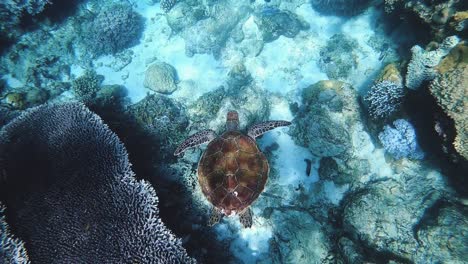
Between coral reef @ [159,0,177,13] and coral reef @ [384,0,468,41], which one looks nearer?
coral reef @ [384,0,468,41]

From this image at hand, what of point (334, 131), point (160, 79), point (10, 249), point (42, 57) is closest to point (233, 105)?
point (334, 131)

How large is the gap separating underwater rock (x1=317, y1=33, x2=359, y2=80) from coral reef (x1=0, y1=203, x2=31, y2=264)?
6.95 m

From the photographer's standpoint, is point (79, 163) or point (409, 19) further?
point (409, 19)

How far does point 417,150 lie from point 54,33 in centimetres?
999

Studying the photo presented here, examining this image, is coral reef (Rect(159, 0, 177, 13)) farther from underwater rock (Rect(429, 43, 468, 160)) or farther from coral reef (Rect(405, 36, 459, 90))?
underwater rock (Rect(429, 43, 468, 160))

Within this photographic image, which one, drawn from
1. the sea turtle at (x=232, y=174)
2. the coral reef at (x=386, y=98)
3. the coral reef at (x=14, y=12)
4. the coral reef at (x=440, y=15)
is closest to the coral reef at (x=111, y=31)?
the coral reef at (x=14, y=12)

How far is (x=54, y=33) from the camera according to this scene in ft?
28.6

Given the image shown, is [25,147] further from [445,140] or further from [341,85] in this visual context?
[445,140]

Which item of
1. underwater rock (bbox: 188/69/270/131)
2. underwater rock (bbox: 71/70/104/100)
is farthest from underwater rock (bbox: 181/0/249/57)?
underwater rock (bbox: 71/70/104/100)

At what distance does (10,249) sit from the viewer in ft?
11.5

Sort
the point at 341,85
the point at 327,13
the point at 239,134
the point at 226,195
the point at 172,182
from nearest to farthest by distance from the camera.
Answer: the point at 226,195
the point at 239,134
the point at 172,182
the point at 341,85
the point at 327,13

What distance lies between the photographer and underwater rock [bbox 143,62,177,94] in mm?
7547

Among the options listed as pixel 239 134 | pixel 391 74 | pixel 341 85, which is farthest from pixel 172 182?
pixel 391 74

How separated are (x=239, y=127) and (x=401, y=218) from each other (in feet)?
10.4
